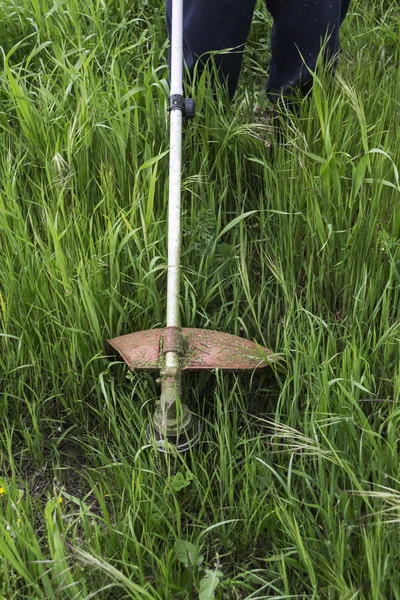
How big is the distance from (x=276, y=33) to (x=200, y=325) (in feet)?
3.54

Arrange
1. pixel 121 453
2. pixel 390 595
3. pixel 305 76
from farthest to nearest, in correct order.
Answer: pixel 305 76
pixel 121 453
pixel 390 595

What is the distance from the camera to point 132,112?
2.39 meters

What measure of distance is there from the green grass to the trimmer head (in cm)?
7

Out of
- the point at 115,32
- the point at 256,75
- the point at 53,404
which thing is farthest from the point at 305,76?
the point at 53,404

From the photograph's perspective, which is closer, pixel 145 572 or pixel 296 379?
pixel 145 572

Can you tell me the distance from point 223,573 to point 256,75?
2163 millimetres

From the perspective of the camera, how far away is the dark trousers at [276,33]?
212 centimetres

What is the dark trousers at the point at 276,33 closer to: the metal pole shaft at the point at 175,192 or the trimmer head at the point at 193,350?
the metal pole shaft at the point at 175,192

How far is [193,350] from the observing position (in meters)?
1.78

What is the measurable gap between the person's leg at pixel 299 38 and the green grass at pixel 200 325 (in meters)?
0.11

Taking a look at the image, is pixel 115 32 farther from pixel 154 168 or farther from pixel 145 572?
pixel 145 572

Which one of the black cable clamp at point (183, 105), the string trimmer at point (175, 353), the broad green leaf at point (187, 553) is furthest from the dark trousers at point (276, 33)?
the broad green leaf at point (187, 553)

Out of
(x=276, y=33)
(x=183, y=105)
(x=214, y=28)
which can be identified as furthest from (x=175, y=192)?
(x=276, y=33)

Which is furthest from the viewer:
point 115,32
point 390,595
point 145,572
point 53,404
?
point 115,32
